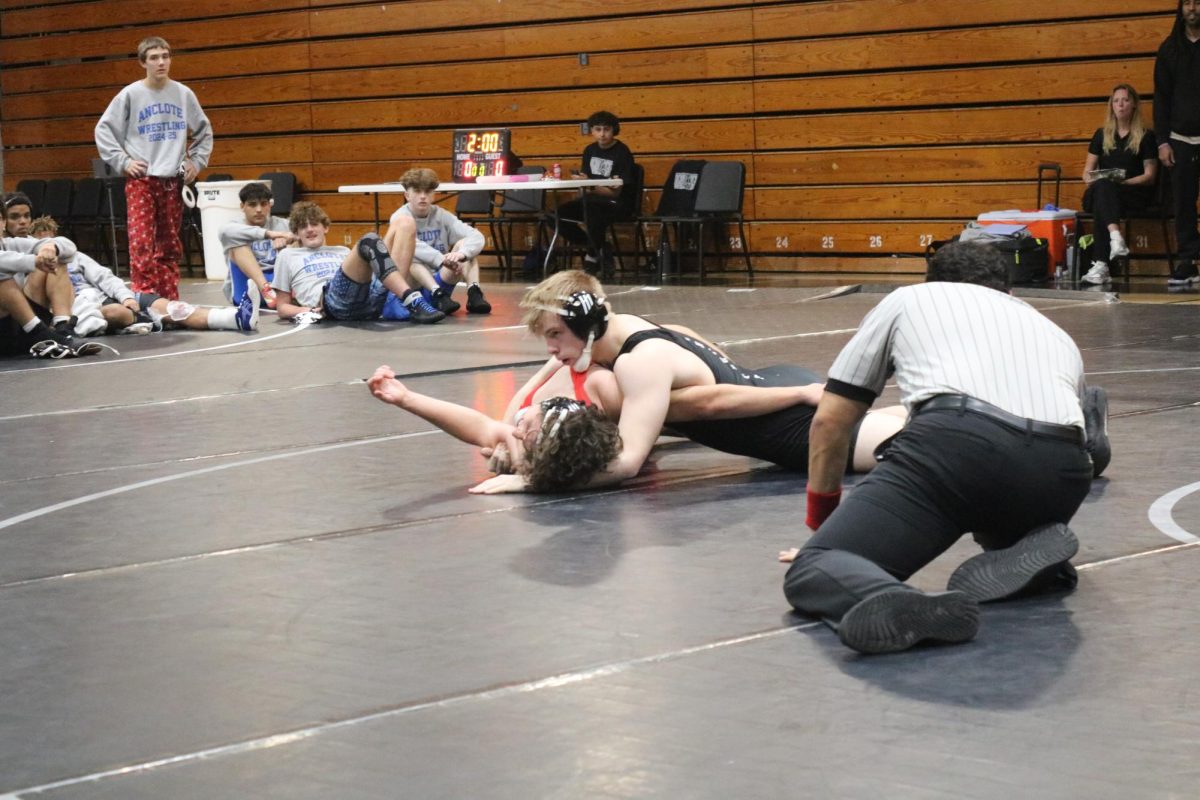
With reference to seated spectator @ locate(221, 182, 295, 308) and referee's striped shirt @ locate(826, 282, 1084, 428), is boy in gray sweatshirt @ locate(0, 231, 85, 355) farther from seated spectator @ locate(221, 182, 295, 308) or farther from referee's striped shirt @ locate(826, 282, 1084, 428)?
referee's striped shirt @ locate(826, 282, 1084, 428)

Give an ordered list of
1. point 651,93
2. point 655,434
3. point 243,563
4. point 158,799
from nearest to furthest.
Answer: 1. point 158,799
2. point 243,563
3. point 655,434
4. point 651,93

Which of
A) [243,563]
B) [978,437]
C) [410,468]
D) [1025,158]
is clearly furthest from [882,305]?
[1025,158]

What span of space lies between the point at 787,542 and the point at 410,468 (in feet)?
4.98

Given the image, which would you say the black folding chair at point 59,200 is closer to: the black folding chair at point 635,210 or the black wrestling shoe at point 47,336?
the black folding chair at point 635,210

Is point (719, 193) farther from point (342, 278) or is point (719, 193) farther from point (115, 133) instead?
point (115, 133)

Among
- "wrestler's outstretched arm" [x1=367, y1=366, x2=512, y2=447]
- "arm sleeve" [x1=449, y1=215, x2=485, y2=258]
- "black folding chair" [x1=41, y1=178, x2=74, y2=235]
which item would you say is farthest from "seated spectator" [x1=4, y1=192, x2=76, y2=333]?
"black folding chair" [x1=41, y1=178, x2=74, y2=235]

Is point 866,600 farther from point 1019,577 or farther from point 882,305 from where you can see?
point 882,305

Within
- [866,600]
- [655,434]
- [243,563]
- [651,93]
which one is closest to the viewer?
[866,600]

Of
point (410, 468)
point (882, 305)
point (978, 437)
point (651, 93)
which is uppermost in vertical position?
point (651, 93)

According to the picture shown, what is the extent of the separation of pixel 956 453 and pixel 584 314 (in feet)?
4.46

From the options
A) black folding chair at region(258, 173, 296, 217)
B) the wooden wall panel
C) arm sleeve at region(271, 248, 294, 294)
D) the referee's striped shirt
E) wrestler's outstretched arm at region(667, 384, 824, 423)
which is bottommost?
wrestler's outstretched arm at region(667, 384, 824, 423)

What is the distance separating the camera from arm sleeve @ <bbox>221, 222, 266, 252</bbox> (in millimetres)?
9727

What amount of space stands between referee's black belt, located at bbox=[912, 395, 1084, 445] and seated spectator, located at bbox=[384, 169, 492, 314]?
676cm

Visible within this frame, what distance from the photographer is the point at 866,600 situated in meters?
2.69
